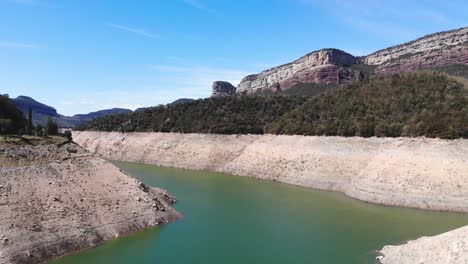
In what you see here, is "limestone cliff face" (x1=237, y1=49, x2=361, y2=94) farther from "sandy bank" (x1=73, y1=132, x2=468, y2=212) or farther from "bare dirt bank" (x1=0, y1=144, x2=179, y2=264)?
"bare dirt bank" (x1=0, y1=144, x2=179, y2=264)

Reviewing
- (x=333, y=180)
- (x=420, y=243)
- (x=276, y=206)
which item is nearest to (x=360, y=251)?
(x=420, y=243)

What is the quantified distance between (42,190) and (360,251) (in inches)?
771

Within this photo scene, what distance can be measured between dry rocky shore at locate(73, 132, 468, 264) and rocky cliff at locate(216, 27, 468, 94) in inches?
1613

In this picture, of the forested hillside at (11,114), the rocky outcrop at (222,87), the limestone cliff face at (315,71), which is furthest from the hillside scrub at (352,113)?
the rocky outcrop at (222,87)

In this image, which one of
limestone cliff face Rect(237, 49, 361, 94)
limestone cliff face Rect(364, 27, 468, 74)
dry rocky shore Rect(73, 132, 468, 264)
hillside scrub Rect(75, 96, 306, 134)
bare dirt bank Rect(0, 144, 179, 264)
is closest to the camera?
dry rocky shore Rect(73, 132, 468, 264)

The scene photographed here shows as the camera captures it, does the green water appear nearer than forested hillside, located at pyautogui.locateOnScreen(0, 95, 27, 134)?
Yes

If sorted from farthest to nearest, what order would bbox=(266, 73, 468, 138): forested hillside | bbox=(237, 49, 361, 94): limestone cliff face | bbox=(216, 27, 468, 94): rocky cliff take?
bbox=(237, 49, 361, 94): limestone cliff face → bbox=(216, 27, 468, 94): rocky cliff → bbox=(266, 73, 468, 138): forested hillside

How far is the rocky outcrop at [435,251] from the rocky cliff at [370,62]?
68.7 meters

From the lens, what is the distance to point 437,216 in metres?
35.0

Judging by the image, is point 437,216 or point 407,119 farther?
point 407,119

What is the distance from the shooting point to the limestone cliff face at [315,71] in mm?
111562

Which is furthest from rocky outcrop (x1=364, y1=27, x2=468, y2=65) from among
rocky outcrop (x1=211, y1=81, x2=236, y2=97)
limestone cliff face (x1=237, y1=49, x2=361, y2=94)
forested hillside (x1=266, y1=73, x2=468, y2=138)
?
rocky outcrop (x1=211, y1=81, x2=236, y2=97)

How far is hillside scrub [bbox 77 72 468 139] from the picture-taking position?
48.7 metres

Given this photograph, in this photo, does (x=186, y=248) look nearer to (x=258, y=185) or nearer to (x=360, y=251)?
(x=360, y=251)
